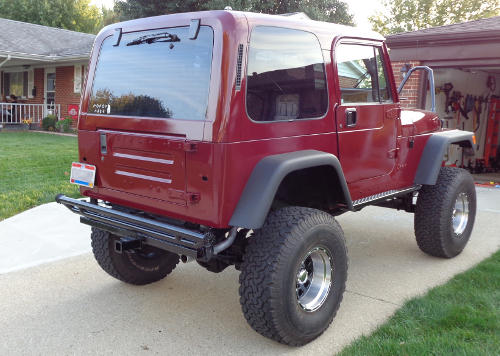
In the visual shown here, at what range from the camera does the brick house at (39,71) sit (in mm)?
18188

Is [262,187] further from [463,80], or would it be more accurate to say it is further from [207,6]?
[207,6]

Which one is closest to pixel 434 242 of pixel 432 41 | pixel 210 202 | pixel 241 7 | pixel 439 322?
pixel 439 322

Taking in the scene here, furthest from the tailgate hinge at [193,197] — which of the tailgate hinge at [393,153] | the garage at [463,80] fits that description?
the garage at [463,80]

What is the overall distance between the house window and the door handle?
20.2 meters

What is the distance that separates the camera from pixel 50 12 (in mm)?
38969

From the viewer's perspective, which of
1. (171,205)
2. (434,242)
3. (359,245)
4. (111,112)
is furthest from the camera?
(359,245)

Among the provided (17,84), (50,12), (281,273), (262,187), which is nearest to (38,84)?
(17,84)

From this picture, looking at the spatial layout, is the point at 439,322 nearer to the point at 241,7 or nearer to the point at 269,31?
the point at 269,31

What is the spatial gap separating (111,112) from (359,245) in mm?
3213

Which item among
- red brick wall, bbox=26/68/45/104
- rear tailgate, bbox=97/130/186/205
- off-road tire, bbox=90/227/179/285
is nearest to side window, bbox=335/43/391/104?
rear tailgate, bbox=97/130/186/205

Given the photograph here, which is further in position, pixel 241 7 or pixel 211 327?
pixel 241 7

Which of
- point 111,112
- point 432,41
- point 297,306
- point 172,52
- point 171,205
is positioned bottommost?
point 297,306

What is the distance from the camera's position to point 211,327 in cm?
342

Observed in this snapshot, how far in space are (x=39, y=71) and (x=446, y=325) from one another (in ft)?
68.2
